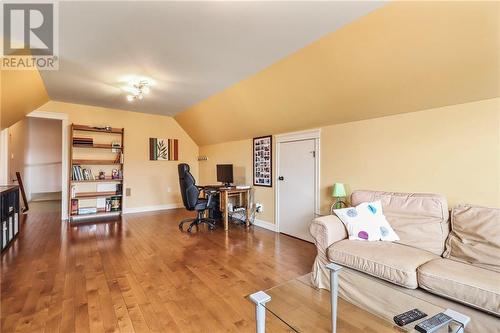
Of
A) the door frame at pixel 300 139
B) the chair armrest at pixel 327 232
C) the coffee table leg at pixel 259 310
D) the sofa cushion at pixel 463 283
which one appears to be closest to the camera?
the coffee table leg at pixel 259 310

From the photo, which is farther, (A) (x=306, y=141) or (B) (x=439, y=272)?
(A) (x=306, y=141)

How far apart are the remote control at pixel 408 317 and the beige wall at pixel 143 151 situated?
552cm

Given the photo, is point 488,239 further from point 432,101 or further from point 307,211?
point 307,211

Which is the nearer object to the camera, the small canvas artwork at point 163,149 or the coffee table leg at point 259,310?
the coffee table leg at point 259,310

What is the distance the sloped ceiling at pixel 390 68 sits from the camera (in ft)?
5.67

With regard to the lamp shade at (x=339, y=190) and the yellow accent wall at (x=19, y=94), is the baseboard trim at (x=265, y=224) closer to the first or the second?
the lamp shade at (x=339, y=190)

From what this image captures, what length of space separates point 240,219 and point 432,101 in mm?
3615

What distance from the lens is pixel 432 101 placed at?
2.29 metres

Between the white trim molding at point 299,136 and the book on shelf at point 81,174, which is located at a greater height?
the white trim molding at point 299,136

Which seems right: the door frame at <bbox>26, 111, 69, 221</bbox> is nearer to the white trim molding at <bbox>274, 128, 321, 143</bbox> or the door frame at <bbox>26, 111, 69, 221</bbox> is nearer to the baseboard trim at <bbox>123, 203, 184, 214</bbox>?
the baseboard trim at <bbox>123, 203, 184, 214</bbox>

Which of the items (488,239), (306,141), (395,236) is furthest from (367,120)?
(488,239)

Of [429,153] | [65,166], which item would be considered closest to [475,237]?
[429,153]

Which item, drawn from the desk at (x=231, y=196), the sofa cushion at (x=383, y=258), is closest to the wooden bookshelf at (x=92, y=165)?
the desk at (x=231, y=196)

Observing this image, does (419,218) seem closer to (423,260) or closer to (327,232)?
(423,260)
